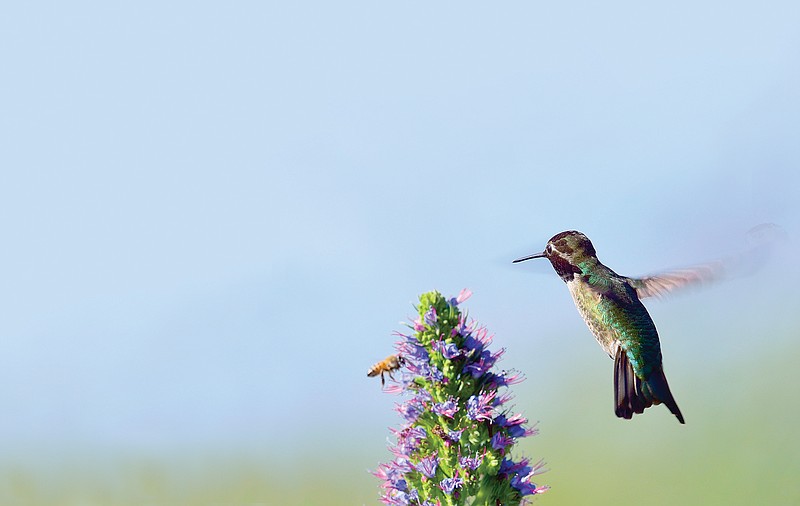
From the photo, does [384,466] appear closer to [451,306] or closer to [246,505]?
[451,306]

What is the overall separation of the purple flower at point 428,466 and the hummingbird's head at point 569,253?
2478 millimetres

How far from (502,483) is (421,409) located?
662 mm

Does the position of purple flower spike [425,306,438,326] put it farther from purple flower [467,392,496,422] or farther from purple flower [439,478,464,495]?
purple flower [439,478,464,495]

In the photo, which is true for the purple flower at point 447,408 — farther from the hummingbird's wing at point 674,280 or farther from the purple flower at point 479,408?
the hummingbird's wing at point 674,280

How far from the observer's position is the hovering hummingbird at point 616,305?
292 inches

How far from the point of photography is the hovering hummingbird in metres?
7.43

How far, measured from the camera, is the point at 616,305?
7.67 metres

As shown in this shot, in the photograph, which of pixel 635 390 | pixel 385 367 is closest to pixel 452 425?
pixel 385 367

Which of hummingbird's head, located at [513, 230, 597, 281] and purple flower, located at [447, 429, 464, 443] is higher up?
hummingbird's head, located at [513, 230, 597, 281]

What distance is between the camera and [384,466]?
575cm

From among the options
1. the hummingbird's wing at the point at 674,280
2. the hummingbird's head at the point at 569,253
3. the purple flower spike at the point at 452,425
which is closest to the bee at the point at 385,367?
the purple flower spike at the point at 452,425

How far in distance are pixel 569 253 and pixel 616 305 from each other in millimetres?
585

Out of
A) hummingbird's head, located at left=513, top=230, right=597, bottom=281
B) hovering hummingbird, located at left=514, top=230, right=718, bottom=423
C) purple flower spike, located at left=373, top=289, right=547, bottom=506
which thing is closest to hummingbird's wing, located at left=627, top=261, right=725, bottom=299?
hovering hummingbird, located at left=514, top=230, right=718, bottom=423

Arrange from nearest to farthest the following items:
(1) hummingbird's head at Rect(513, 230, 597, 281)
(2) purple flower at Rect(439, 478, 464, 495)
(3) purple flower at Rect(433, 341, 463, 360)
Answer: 1. (2) purple flower at Rect(439, 478, 464, 495)
2. (3) purple flower at Rect(433, 341, 463, 360)
3. (1) hummingbird's head at Rect(513, 230, 597, 281)
